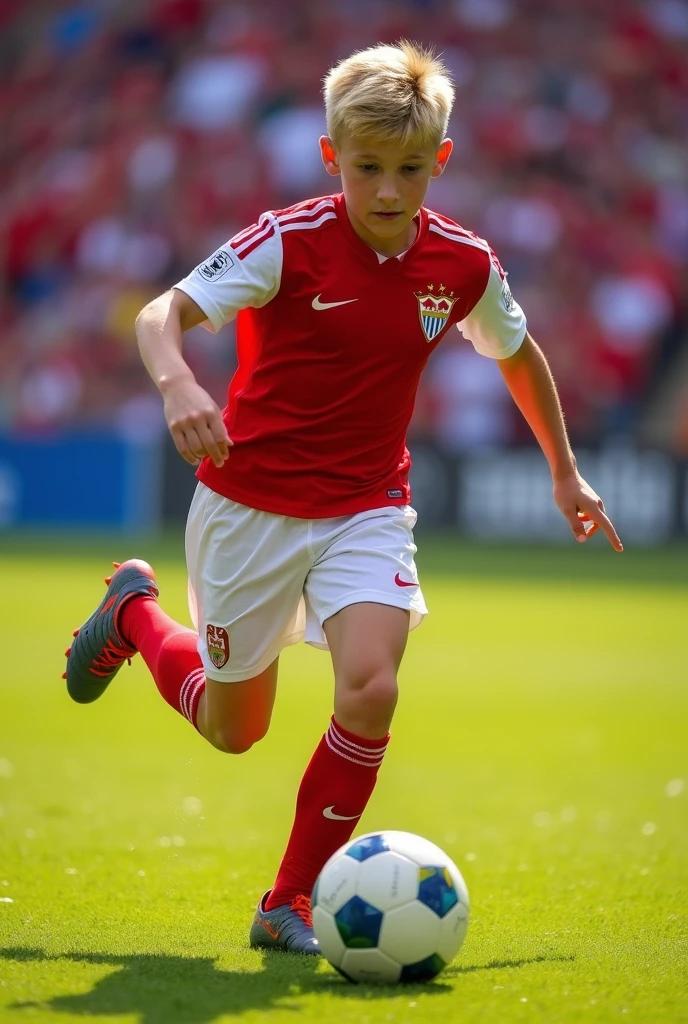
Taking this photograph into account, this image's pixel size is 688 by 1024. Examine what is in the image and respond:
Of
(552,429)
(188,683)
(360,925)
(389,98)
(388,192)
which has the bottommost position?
(360,925)

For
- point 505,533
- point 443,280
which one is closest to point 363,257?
point 443,280

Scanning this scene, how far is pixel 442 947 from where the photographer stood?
128 inches

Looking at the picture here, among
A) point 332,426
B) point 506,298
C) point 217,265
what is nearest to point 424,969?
point 332,426

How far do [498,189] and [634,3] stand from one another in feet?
15.2

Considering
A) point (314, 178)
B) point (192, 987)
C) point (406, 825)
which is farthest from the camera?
point (314, 178)

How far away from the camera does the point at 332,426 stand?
389 centimetres

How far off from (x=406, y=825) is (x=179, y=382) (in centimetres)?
265

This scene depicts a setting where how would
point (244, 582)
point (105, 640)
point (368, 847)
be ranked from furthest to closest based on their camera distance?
point (105, 640) < point (244, 582) < point (368, 847)

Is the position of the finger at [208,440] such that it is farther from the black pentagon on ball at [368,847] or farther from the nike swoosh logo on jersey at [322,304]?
the black pentagon on ball at [368,847]

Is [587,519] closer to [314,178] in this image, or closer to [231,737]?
[231,737]

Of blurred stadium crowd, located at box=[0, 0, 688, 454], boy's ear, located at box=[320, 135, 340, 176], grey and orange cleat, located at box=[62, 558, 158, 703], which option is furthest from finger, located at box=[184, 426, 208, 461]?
blurred stadium crowd, located at box=[0, 0, 688, 454]

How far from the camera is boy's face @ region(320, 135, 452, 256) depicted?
143 inches

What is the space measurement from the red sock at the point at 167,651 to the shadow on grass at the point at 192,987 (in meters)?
0.84

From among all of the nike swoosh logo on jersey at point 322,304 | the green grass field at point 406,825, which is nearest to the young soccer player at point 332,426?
the nike swoosh logo on jersey at point 322,304
